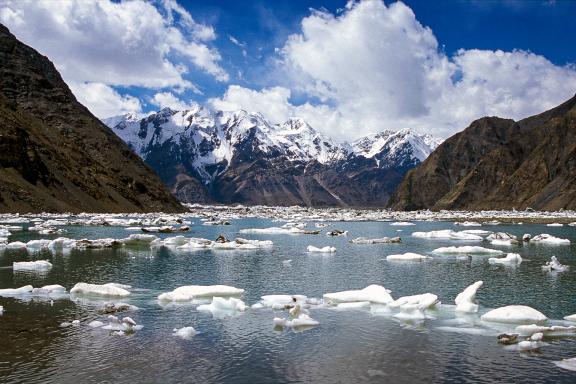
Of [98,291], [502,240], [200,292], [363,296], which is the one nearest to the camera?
[363,296]

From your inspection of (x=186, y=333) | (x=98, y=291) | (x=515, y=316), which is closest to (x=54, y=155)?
(x=98, y=291)

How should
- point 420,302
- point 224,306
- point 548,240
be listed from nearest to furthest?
point 420,302 < point 224,306 < point 548,240

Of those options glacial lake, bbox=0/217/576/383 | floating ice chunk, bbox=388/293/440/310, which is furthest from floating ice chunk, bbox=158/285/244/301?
floating ice chunk, bbox=388/293/440/310

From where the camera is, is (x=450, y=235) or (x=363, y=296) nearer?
(x=363, y=296)

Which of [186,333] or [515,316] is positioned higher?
[515,316]

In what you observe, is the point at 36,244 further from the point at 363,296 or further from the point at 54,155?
the point at 54,155

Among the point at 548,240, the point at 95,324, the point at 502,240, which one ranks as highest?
the point at 548,240

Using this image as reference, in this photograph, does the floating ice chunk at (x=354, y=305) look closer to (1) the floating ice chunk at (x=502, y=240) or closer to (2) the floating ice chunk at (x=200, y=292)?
(2) the floating ice chunk at (x=200, y=292)

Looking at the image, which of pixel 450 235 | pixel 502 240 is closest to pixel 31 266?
pixel 502 240
